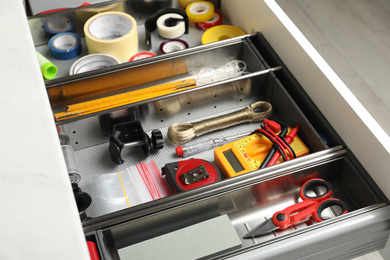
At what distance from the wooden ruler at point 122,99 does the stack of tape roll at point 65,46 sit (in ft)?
0.87

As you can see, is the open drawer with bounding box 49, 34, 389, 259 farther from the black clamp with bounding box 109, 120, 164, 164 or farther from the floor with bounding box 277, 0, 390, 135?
the floor with bounding box 277, 0, 390, 135

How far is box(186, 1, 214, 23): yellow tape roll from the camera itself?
6.02 feet

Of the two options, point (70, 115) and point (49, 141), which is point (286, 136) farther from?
point (49, 141)

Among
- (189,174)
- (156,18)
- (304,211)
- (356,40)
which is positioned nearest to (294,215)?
(304,211)

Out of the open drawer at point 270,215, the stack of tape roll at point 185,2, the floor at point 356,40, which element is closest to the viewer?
the open drawer at point 270,215

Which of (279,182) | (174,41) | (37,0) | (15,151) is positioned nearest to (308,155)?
(279,182)

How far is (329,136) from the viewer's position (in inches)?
53.6

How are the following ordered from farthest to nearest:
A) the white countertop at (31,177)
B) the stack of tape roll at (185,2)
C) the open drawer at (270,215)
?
the stack of tape roll at (185,2) → the open drawer at (270,215) → the white countertop at (31,177)

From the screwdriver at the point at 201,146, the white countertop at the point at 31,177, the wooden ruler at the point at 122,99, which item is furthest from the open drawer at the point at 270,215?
the white countertop at the point at 31,177

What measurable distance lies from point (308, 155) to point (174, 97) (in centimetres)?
43

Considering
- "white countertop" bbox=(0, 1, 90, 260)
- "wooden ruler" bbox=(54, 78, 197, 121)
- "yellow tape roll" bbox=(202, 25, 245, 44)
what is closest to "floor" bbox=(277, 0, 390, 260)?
"yellow tape roll" bbox=(202, 25, 245, 44)

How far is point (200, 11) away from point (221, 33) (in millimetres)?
147

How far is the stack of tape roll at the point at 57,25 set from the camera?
1.79 metres

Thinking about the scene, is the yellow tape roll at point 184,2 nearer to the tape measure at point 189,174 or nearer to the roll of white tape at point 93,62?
Answer: the roll of white tape at point 93,62
